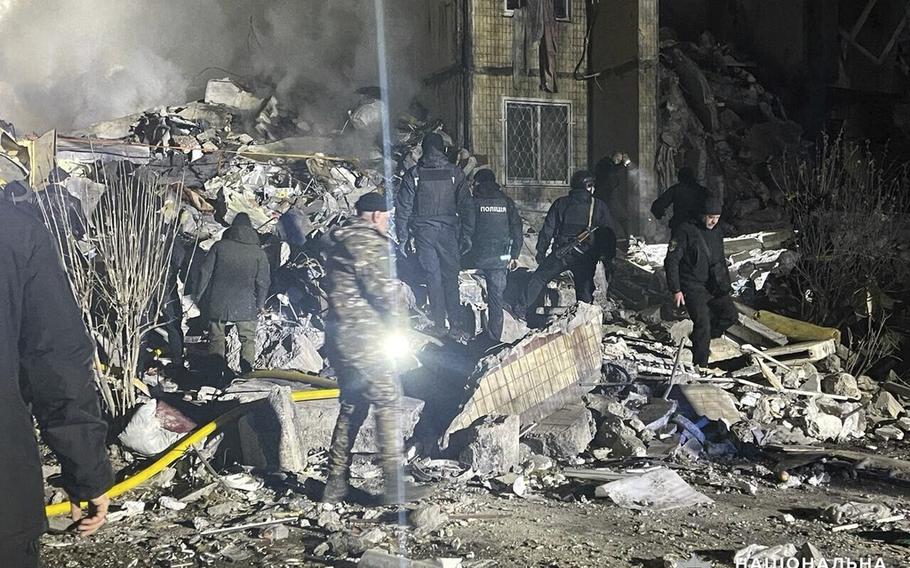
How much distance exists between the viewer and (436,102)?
16734 mm

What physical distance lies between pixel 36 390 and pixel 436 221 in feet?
22.8

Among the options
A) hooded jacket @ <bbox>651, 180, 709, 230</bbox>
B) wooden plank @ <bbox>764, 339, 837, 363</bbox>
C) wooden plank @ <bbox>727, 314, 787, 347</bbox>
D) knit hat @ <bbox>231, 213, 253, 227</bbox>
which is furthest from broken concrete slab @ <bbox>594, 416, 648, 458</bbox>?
knit hat @ <bbox>231, 213, 253, 227</bbox>

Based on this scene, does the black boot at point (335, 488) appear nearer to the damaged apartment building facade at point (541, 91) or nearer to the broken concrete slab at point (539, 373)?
the broken concrete slab at point (539, 373)

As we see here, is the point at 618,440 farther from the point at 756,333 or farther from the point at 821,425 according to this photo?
the point at 756,333

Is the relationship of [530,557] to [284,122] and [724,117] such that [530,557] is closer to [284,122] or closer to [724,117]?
[284,122]

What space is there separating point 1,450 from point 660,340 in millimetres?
8319

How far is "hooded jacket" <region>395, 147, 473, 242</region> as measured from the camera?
29.3 ft

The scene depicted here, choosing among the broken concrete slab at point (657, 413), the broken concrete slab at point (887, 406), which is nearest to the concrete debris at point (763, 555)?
the broken concrete slab at point (657, 413)

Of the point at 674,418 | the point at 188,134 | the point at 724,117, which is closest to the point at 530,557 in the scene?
the point at 674,418

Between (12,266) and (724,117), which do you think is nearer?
(12,266)

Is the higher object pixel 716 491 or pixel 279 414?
pixel 279 414

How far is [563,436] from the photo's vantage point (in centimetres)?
622

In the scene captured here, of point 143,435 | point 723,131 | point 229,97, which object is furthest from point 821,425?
point 229,97

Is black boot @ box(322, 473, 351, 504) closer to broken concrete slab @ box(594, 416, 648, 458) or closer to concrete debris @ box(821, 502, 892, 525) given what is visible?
broken concrete slab @ box(594, 416, 648, 458)
